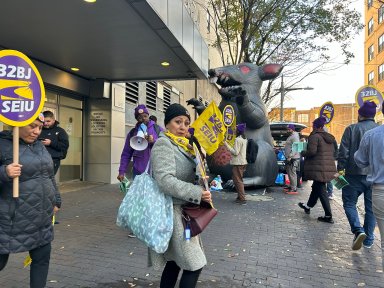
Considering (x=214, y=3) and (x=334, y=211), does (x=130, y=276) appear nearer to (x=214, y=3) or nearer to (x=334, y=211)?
(x=334, y=211)

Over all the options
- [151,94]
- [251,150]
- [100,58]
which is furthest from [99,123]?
[251,150]

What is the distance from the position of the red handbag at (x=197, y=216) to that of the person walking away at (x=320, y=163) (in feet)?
14.2

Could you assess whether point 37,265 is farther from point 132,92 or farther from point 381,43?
point 381,43

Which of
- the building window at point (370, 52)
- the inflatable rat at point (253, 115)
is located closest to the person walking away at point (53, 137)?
the inflatable rat at point (253, 115)

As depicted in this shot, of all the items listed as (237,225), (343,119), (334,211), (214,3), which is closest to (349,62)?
(214,3)

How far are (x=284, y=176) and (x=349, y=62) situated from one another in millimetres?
7497

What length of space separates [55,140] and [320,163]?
4.55 metres

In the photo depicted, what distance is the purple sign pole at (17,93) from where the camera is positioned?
2.61 metres

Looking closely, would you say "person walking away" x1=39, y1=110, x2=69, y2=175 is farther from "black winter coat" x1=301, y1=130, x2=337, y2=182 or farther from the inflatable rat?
the inflatable rat

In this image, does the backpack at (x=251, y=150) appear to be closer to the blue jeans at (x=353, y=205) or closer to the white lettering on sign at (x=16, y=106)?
the blue jeans at (x=353, y=205)

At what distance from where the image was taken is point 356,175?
16.0 feet

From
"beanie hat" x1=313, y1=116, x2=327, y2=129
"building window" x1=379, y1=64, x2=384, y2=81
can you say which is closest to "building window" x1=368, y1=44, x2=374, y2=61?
"building window" x1=379, y1=64, x2=384, y2=81

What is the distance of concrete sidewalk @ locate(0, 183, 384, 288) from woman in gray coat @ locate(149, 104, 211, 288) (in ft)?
3.68

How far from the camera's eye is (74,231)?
17.4ft
